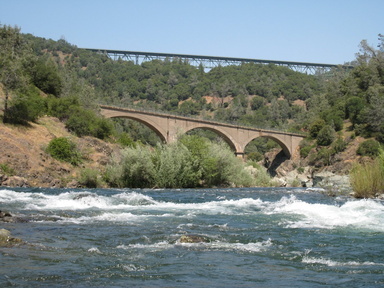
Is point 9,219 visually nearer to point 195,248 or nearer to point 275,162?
point 195,248

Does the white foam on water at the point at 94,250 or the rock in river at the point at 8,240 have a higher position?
the rock in river at the point at 8,240

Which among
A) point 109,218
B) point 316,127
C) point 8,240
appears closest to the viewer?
point 8,240

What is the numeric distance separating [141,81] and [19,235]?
153041 mm

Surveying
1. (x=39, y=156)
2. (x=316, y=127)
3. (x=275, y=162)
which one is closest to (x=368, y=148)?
(x=316, y=127)

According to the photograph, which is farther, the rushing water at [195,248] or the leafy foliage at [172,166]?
the leafy foliage at [172,166]

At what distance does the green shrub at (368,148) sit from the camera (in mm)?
67688

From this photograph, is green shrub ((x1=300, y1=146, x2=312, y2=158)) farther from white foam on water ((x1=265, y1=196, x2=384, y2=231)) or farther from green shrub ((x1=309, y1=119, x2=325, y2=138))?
white foam on water ((x1=265, y1=196, x2=384, y2=231))

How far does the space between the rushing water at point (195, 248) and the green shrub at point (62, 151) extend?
→ 20.6m

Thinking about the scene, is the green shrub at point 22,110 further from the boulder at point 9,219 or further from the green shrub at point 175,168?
the boulder at point 9,219

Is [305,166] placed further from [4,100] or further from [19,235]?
[19,235]

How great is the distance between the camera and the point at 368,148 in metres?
68.4

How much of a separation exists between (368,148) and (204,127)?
2573 cm

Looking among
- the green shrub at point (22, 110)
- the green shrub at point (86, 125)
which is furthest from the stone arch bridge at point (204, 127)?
the green shrub at point (22, 110)

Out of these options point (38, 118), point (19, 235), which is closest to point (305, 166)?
point (38, 118)
